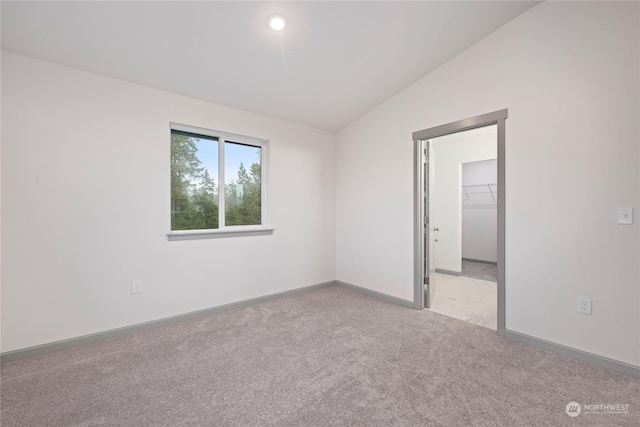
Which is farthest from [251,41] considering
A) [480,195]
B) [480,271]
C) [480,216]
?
[480,216]

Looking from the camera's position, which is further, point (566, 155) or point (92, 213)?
point (92, 213)

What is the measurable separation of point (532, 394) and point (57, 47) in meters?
4.26

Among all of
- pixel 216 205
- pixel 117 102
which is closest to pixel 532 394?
pixel 216 205

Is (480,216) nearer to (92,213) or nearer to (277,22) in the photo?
(277,22)

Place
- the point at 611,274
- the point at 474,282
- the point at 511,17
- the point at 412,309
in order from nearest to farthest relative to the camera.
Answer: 1. the point at 611,274
2. the point at 511,17
3. the point at 412,309
4. the point at 474,282

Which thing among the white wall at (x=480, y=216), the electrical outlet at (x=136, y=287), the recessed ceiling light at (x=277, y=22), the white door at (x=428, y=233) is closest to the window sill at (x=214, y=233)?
the electrical outlet at (x=136, y=287)

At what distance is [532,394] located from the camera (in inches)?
68.1

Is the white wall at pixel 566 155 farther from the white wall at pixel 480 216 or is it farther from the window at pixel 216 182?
the white wall at pixel 480 216

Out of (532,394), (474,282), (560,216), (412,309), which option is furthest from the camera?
(474,282)

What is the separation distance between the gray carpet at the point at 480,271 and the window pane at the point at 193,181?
4.55 metres

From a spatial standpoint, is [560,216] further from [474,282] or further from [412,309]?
[474,282]

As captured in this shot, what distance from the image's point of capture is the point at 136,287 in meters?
2.67

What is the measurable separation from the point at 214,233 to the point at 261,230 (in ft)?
1.97

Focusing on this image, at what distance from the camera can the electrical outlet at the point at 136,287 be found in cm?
265
